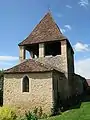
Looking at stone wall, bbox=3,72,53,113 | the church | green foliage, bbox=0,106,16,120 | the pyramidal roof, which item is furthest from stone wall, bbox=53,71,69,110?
green foliage, bbox=0,106,16,120

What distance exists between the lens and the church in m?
19.2

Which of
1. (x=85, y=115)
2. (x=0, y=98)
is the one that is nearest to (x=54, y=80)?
(x=85, y=115)

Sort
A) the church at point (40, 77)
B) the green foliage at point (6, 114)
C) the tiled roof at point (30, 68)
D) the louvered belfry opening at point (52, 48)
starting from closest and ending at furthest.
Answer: the green foliage at point (6, 114) < the church at point (40, 77) < the tiled roof at point (30, 68) < the louvered belfry opening at point (52, 48)

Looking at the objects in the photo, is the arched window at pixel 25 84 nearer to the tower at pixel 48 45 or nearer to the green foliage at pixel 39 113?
the green foliage at pixel 39 113

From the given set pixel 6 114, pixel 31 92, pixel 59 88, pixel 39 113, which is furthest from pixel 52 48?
pixel 6 114

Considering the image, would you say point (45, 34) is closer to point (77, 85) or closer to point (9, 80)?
point (9, 80)

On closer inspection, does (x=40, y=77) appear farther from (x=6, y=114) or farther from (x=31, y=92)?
(x=6, y=114)

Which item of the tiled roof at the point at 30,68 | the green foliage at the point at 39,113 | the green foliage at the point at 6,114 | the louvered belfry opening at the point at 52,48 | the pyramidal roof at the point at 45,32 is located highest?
the pyramidal roof at the point at 45,32

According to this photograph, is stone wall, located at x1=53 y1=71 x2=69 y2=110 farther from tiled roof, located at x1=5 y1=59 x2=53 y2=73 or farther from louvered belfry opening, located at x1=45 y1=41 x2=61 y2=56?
louvered belfry opening, located at x1=45 y1=41 x2=61 y2=56

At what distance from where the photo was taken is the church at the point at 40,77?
1922 cm

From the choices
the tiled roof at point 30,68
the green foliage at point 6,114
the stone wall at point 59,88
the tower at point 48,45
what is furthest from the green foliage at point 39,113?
the tower at point 48,45

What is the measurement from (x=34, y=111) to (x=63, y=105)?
286cm

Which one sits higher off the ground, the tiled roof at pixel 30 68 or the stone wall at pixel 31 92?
the tiled roof at pixel 30 68

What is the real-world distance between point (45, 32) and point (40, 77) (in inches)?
240
